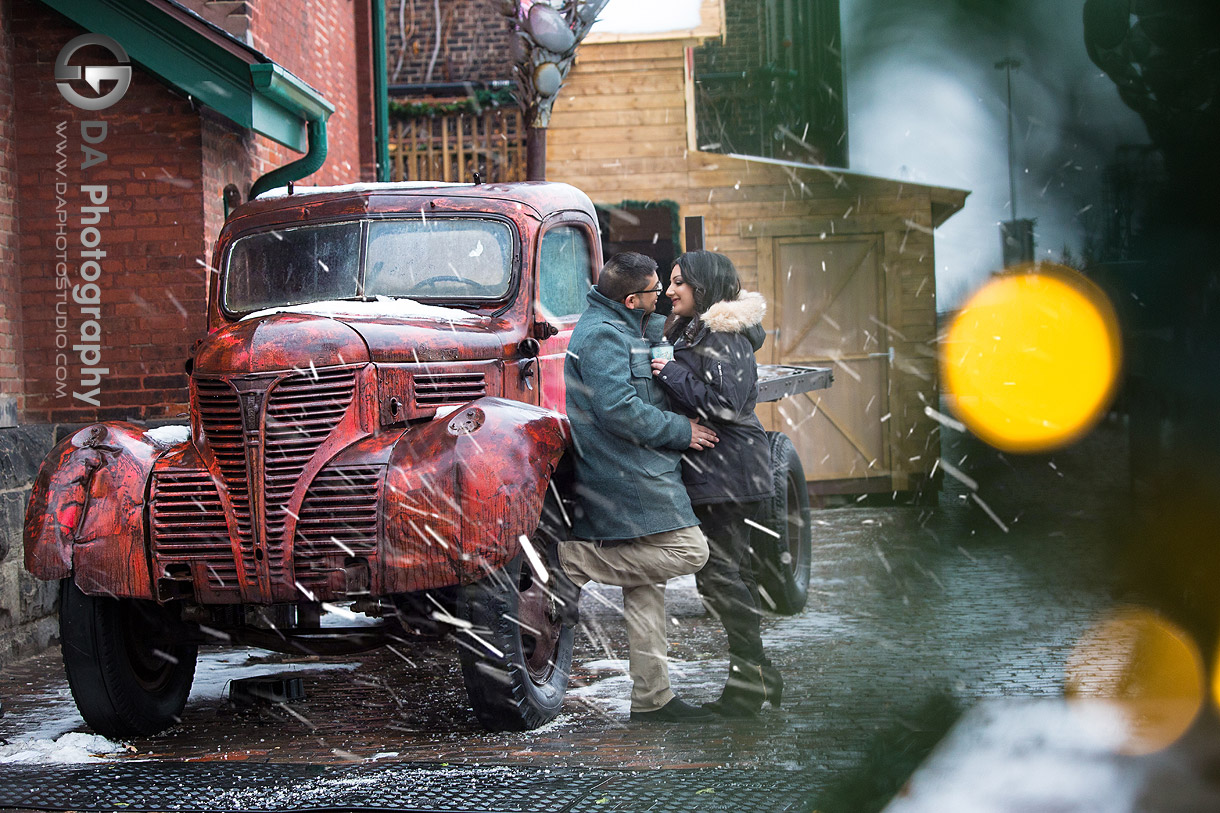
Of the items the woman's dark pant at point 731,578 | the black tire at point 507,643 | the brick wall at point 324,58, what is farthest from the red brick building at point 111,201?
the woman's dark pant at point 731,578

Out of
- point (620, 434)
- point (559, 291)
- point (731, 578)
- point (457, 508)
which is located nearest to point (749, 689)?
point (731, 578)

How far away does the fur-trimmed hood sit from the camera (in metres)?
4.43

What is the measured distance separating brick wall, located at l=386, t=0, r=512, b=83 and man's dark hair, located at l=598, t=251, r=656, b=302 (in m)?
14.8

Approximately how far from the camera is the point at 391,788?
12.2 feet

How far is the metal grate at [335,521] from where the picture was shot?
14.1 ft

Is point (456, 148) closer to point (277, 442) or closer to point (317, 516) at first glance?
point (277, 442)

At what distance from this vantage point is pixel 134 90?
7656 mm

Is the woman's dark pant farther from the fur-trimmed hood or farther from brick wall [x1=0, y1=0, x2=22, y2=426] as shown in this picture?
brick wall [x1=0, y1=0, x2=22, y2=426]

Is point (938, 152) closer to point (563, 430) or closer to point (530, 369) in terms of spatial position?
point (563, 430)

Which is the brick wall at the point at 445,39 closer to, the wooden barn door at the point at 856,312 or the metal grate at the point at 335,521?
the metal grate at the point at 335,521

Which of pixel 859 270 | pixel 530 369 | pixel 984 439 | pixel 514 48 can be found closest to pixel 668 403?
pixel 530 369

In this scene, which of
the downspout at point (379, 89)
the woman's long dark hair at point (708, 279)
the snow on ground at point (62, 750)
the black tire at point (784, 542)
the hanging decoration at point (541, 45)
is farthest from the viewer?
the downspout at point (379, 89)

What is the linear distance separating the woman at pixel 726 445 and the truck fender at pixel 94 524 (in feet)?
6.60

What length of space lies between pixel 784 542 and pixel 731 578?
7.49ft
